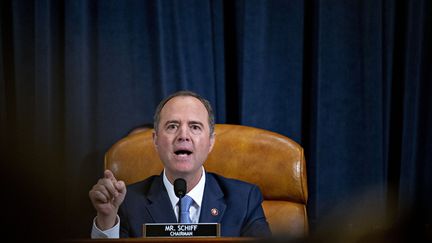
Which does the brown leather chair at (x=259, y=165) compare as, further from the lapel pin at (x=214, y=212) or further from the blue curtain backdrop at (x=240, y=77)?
the blue curtain backdrop at (x=240, y=77)

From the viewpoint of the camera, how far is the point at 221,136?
193cm

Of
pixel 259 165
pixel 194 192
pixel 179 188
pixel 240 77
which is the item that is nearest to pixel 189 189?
pixel 194 192

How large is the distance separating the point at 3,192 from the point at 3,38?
90.4 inches

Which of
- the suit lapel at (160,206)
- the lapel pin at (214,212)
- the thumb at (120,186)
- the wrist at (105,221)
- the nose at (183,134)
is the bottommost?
the lapel pin at (214,212)

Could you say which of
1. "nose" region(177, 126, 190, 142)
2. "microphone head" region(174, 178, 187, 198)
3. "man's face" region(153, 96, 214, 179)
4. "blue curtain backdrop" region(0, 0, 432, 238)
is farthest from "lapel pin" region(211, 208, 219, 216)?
"blue curtain backdrop" region(0, 0, 432, 238)

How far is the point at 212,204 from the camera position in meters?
1.72

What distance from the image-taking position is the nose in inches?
67.0

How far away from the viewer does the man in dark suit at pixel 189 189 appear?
1680mm

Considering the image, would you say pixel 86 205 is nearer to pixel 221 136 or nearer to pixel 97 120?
pixel 97 120

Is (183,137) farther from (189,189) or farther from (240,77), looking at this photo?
(240,77)

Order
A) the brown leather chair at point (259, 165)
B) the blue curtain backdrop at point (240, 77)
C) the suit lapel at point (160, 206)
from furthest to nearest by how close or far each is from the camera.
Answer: the blue curtain backdrop at point (240, 77) < the brown leather chair at point (259, 165) < the suit lapel at point (160, 206)

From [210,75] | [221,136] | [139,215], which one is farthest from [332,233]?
[210,75]

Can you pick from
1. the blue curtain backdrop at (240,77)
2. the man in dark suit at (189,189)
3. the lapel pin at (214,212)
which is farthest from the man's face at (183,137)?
the blue curtain backdrop at (240,77)

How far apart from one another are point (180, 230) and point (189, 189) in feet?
1.47
